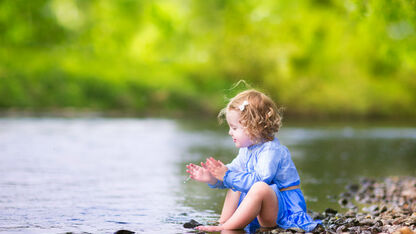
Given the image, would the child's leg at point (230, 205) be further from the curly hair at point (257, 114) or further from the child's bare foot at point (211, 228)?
the curly hair at point (257, 114)

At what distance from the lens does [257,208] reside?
4.24 meters

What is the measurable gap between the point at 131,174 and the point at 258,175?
4092 millimetres

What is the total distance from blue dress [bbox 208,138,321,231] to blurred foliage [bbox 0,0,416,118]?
2383 cm

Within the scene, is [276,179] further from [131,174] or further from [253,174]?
[131,174]

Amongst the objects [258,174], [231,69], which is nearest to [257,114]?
[258,174]

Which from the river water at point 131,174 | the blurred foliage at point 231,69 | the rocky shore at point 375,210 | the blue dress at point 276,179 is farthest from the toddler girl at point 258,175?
the blurred foliage at point 231,69

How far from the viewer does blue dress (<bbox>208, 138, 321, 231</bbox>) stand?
434 centimetres

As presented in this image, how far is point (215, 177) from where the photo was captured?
441 centimetres

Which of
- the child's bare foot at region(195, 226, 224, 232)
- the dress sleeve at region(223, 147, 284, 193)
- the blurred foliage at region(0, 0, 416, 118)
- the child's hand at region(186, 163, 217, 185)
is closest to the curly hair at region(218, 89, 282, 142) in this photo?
the dress sleeve at region(223, 147, 284, 193)

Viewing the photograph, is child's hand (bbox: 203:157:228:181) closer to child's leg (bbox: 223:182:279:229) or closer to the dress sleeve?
the dress sleeve

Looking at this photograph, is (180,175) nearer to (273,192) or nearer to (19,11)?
(273,192)

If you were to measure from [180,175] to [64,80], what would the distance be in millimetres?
22234

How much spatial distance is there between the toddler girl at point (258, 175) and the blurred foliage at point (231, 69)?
78.1 ft

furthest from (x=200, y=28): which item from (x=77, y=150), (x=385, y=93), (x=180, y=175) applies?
(x=180, y=175)
